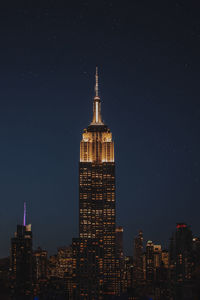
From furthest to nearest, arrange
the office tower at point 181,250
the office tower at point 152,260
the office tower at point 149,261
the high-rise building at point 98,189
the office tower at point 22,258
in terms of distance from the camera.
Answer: the high-rise building at point 98,189 → the office tower at point 149,261 → the office tower at point 152,260 → the office tower at point 22,258 → the office tower at point 181,250

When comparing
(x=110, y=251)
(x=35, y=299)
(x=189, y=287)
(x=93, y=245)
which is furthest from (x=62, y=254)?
(x=189, y=287)

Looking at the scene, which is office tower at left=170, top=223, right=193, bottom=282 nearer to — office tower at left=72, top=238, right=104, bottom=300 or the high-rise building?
office tower at left=72, top=238, right=104, bottom=300

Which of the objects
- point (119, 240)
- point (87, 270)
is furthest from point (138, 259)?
point (87, 270)

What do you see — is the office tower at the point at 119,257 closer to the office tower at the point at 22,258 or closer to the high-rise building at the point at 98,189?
the high-rise building at the point at 98,189


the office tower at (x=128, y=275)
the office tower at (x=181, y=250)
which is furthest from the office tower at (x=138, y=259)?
the office tower at (x=181, y=250)

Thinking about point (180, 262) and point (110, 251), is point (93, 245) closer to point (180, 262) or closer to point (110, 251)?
point (110, 251)

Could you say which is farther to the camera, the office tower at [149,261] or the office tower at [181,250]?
the office tower at [149,261]

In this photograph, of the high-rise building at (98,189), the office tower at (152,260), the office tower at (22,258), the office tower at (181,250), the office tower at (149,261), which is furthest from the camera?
the high-rise building at (98,189)
